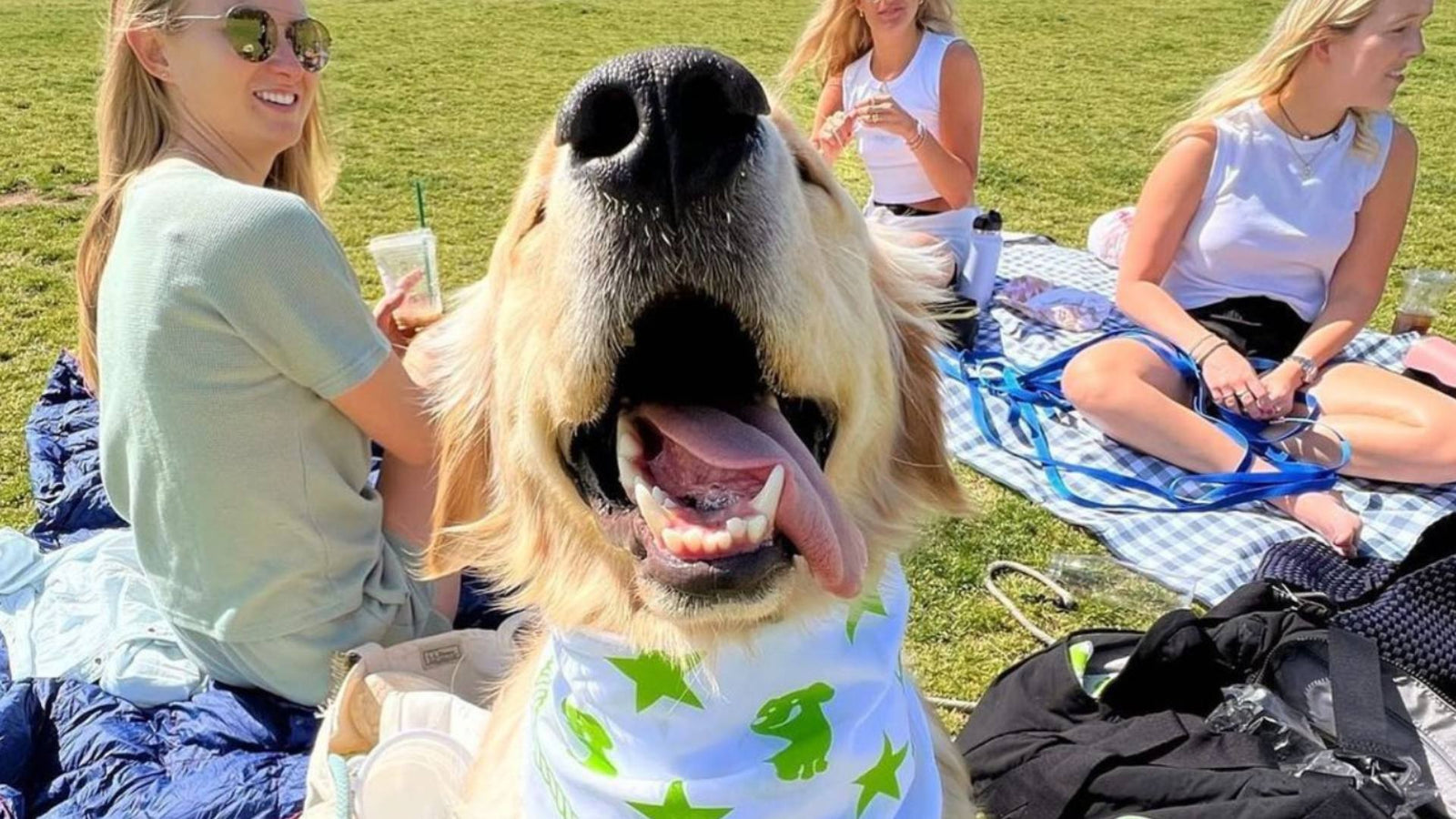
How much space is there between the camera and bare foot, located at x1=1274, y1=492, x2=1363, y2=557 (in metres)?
4.42

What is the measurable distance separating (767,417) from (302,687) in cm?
188

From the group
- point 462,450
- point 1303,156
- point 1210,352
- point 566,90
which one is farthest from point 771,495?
point 566,90

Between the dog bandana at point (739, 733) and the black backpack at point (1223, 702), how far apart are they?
774 millimetres

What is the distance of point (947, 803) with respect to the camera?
2627 millimetres

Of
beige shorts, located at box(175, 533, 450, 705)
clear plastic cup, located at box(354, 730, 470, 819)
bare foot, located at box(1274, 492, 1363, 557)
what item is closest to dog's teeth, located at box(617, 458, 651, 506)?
clear plastic cup, located at box(354, 730, 470, 819)

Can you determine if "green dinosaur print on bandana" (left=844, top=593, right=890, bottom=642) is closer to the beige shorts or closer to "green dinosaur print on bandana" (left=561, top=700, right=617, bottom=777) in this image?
"green dinosaur print on bandana" (left=561, top=700, right=617, bottom=777)

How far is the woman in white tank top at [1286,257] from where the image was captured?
4.86 meters

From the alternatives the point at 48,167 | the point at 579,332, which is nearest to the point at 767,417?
the point at 579,332

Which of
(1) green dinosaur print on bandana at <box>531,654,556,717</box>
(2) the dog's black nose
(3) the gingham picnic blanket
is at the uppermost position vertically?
(2) the dog's black nose

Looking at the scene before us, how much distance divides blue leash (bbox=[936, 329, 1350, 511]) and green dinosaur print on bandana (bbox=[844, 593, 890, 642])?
91.8 inches

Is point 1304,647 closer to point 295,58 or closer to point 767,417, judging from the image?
point 767,417

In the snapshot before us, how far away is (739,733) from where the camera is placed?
2.26 meters

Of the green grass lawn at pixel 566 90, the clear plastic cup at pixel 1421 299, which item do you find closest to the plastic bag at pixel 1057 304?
the green grass lawn at pixel 566 90

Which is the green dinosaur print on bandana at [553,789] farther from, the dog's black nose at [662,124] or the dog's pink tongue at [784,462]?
the dog's black nose at [662,124]
